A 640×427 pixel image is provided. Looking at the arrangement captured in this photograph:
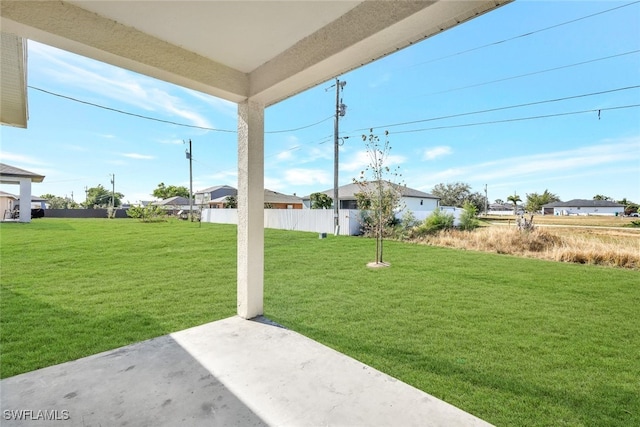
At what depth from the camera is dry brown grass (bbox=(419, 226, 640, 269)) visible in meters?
6.27

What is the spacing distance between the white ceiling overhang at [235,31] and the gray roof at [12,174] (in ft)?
57.7

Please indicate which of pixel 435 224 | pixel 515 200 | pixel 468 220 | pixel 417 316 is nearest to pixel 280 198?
pixel 435 224

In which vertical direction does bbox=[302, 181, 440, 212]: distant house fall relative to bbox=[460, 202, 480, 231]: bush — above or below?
above

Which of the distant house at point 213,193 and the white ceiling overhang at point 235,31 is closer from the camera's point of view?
the white ceiling overhang at point 235,31

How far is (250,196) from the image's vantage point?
9.35ft

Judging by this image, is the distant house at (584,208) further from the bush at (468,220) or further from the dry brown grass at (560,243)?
the bush at (468,220)

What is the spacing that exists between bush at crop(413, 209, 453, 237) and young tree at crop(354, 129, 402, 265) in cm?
413

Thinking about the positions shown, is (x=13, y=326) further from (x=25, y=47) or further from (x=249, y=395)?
(x=249, y=395)

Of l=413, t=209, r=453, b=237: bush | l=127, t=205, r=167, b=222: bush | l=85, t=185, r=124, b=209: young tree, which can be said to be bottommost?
l=413, t=209, r=453, b=237: bush

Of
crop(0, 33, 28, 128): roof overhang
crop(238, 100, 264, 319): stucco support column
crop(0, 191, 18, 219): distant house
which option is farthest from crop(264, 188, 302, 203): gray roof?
A: crop(238, 100, 264, 319): stucco support column

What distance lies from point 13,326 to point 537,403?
15.1 ft

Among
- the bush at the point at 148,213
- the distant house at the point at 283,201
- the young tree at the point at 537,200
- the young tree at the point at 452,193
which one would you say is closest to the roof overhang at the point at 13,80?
the young tree at the point at 537,200

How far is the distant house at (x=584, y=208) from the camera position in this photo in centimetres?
1030

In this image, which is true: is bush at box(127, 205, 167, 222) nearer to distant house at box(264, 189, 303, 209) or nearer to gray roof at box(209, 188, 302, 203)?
gray roof at box(209, 188, 302, 203)
